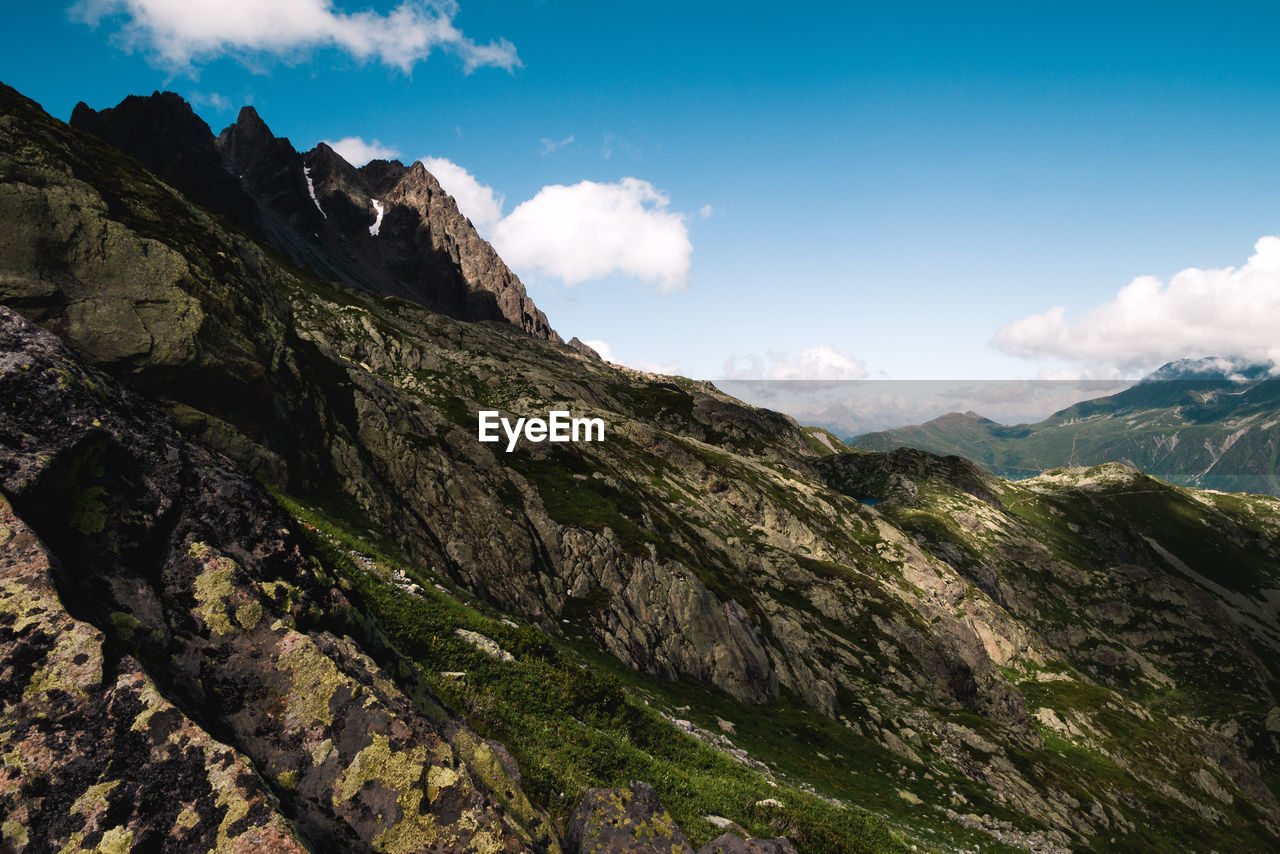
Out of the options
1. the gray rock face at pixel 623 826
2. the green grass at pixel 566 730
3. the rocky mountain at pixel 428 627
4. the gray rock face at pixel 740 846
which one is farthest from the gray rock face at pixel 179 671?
the gray rock face at pixel 740 846

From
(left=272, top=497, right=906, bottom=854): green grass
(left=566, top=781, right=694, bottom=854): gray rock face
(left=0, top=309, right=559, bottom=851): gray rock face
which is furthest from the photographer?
(left=272, top=497, right=906, bottom=854): green grass

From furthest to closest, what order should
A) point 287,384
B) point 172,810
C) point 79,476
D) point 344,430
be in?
1. point 344,430
2. point 287,384
3. point 79,476
4. point 172,810

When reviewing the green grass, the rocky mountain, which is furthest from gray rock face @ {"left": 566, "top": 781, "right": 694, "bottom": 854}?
the green grass

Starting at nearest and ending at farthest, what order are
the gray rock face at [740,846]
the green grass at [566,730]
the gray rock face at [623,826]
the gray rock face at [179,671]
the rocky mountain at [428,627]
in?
1. the gray rock face at [179,671]
2. the rocky mountain at [428,627]
3. the gray rock face at [623,826]
4. the gray rock face at [740,846]
5. the green grass at [566,730]

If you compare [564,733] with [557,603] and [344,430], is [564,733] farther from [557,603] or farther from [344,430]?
[344,430]

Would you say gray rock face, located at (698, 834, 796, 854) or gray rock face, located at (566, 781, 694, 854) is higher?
gray rock face, located at (566, 781, 694, 854)

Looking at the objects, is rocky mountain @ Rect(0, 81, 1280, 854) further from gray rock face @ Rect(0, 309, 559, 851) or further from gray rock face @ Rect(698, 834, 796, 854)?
gray rock face @ Rect(698, 834, 796, 854)

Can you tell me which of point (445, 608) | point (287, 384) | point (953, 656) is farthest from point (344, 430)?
point (953, 656)

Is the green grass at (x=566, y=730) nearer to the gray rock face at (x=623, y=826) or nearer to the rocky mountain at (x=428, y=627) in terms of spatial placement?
the rocky mountain at (x=428, y=627)
